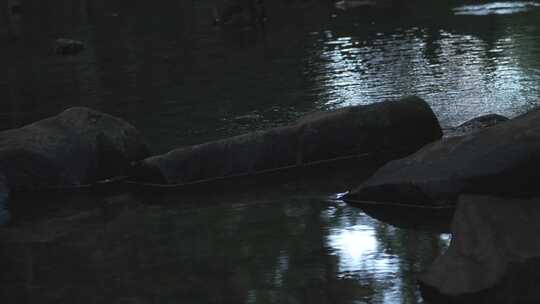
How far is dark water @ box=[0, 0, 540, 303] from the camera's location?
6715 mm

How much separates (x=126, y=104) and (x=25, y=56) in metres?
8.77

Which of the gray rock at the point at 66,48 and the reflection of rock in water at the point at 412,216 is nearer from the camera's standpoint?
the reflection of rock in water at the point at 412,216

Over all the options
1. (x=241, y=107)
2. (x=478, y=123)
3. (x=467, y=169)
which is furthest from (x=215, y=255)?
(x=241, y=107)

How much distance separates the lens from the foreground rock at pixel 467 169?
7.70 meters

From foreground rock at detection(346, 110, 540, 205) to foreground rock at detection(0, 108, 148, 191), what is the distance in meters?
2.57

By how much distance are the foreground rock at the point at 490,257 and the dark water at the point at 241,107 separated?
262mm

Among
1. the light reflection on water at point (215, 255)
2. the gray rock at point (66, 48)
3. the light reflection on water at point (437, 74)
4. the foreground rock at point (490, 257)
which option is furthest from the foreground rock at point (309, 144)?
the gray rock at point (66, 48)

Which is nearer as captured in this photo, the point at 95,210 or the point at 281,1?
the point at 95,210

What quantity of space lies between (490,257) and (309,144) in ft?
13.6

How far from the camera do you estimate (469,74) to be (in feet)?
50.4

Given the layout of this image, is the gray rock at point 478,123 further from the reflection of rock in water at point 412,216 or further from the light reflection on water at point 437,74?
the reflection of rock in water at point 412,216

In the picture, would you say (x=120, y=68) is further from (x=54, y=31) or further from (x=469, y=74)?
(x=54, y=31)

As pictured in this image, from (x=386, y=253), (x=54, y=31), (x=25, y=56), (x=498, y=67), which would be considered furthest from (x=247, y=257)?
(x=54, y=31)

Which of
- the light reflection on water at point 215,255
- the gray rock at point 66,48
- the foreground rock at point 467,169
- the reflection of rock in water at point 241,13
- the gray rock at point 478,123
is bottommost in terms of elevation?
the reflection of rock in water at point 241,13
